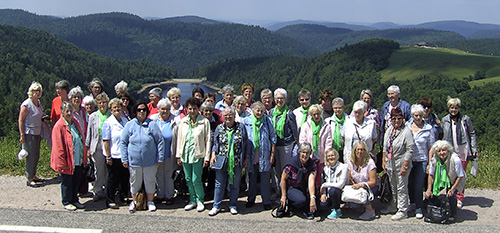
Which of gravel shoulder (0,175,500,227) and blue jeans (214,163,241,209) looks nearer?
gravel shoulder (0,175,500,227)

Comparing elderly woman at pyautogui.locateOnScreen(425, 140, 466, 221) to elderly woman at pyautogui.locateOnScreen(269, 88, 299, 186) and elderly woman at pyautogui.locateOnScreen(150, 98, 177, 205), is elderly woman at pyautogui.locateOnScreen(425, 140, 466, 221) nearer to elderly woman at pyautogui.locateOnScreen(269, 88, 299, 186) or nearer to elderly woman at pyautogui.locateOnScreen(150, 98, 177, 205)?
elderly woman at pyautogui.locateOnScreen(269, 88, 299, 186)

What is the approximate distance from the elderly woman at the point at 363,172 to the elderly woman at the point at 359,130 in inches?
9.3

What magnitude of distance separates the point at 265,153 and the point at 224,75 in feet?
604

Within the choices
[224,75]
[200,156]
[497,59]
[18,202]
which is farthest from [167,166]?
[224,75]

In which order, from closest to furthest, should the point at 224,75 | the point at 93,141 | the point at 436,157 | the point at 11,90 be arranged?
the point at 436,157, the point at 93,141, the point at 11,90, the point at 224,75

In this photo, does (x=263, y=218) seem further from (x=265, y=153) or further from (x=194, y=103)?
(x=194, y=103)

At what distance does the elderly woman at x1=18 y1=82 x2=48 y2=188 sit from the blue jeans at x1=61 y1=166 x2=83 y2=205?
1619 millimetres

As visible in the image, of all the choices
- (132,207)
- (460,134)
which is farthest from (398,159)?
(132,207)

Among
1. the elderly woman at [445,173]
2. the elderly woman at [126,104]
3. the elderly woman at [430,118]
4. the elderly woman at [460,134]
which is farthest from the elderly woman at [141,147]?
the elderly woman at [460,134]

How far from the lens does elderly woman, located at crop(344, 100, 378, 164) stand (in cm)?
703

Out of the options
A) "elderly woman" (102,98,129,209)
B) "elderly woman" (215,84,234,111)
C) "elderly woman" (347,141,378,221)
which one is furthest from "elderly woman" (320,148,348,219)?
"elderly woman" (102,98,129,209)

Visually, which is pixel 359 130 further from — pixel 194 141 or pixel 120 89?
pixel 120 89

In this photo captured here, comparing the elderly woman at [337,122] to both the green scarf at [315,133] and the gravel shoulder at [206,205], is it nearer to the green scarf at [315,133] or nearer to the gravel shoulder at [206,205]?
the green scarf at [315,133]

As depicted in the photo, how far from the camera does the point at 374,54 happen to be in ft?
509
